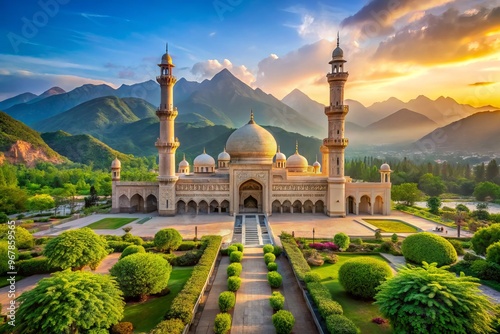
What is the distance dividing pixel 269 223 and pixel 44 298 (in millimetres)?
20044

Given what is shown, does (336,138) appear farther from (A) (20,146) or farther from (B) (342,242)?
(A) (20,146)

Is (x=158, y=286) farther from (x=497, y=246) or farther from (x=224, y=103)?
(x=224, y=103)

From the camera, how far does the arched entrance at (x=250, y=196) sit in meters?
32.5

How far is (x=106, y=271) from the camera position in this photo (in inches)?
626

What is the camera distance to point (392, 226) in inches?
1038

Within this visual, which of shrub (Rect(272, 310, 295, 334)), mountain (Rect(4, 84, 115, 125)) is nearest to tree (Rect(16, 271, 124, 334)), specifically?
shrub (Rect(272, 310, 295, 334))

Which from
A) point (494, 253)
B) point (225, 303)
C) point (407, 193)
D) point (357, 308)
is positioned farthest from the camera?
point (407, 193)

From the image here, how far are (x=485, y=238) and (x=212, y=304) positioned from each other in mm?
14752

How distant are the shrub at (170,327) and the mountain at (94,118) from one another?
408ft

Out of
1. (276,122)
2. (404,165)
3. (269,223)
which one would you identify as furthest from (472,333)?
(276,122)

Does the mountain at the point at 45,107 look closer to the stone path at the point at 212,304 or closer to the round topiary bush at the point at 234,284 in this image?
the stone path at the point at 212,304

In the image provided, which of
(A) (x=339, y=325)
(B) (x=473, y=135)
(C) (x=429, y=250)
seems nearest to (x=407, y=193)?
(C) (x=429, y=250)

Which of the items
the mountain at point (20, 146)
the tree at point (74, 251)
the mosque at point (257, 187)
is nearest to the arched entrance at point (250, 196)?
the mosque at point (257, 187)

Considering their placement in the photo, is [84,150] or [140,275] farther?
[84,150]
